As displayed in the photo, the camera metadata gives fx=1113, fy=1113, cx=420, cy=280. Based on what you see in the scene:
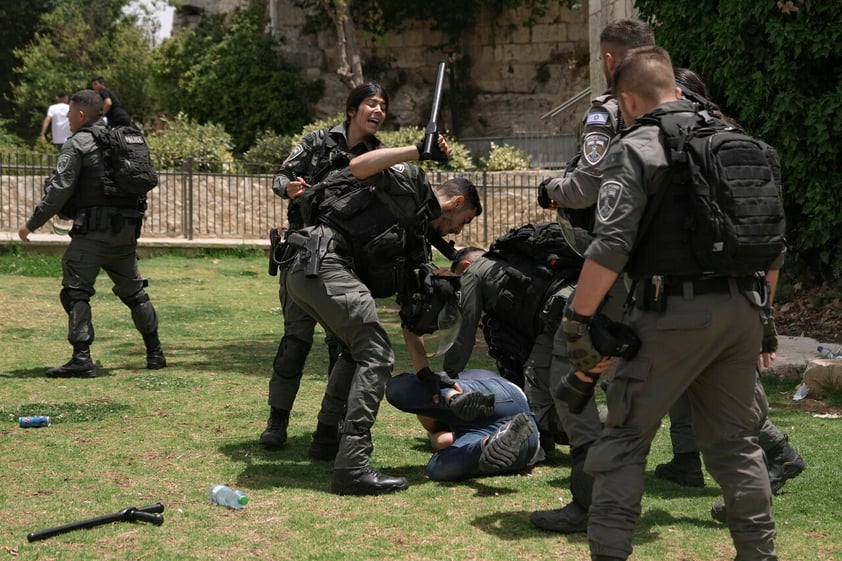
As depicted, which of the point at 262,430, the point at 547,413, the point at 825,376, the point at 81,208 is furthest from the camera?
the point at 81,208

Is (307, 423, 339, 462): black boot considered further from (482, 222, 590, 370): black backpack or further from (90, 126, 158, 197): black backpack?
(90, 126, 158, 197): black backpack

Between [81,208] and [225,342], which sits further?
[225,342]

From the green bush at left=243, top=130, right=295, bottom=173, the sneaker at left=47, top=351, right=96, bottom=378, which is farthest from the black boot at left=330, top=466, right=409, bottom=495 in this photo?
the green bush at left=243, top=130, right=295, bottom=173

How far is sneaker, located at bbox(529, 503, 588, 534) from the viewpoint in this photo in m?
4.74

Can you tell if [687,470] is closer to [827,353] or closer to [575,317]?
[575,317]

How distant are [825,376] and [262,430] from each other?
12.5 feet

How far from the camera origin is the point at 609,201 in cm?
369

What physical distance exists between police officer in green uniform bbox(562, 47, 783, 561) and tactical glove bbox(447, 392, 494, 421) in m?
1.63

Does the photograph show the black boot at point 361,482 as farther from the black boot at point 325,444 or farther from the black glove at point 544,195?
the black glove at point 544,195

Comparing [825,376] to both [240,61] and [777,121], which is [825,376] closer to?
[777,121]

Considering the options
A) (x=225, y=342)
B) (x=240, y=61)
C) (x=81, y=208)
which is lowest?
(x=225, y=342)

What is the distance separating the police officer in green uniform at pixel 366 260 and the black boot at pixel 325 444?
606 mm

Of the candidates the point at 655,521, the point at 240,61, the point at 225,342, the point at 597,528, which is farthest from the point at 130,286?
the point at 240,61

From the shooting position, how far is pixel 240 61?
27.9 meters
